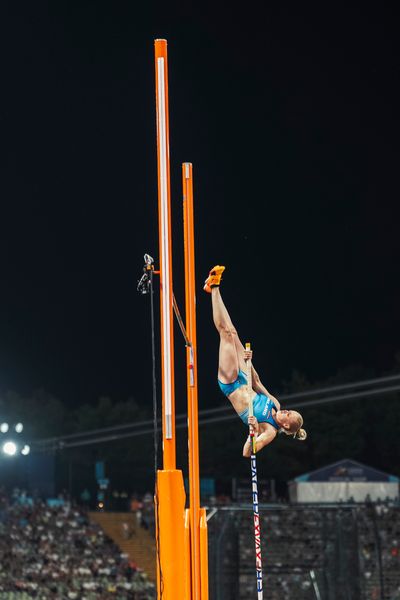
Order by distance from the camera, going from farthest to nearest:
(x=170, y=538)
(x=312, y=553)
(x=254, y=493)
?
(x=312, y=553) → (x=254, y=493) → (x=170, y=538)

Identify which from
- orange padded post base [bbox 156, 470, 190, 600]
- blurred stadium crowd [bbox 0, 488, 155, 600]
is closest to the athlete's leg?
orange padded post base [bbox 156, 470, 190, 600]

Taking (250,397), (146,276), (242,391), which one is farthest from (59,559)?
(146,276)

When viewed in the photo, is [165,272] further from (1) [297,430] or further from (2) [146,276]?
(1) [297,430]

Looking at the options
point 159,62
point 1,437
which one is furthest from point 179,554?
point 1,437

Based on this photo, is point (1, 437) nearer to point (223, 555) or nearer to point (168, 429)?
point (223, 555)

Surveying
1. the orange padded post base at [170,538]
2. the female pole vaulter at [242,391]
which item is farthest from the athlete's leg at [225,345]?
the orange padded post base at [170,538]

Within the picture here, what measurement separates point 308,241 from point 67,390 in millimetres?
15511

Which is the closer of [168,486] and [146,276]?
[168,486]

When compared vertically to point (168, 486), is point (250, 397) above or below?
above

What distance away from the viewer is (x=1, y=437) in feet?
73.9

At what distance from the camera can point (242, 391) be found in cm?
593

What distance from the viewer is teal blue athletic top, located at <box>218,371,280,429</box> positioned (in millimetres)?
5891

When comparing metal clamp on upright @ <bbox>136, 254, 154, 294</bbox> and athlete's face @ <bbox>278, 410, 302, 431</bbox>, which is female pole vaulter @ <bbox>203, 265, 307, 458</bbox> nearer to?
athlete's face @ <bbox>278, 410, 302, 431</bbox>

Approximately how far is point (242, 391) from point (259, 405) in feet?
0.39
